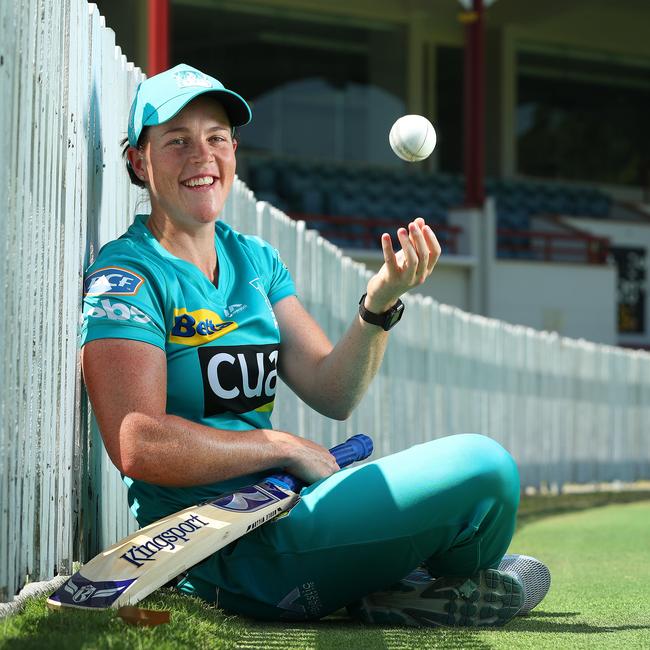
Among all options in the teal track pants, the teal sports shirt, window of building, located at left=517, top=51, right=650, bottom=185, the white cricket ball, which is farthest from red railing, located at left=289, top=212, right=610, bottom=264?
the teal track pants

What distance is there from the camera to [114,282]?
10.2 ft

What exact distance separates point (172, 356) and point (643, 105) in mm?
27033

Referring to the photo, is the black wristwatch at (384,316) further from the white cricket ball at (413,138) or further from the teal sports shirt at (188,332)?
the white cricket ball at (413,138)

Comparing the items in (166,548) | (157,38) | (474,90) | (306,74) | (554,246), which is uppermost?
(306,74)

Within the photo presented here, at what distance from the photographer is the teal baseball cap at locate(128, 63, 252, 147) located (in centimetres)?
326

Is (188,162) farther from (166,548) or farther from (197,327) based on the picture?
(166,548)

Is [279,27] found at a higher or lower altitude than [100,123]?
higher

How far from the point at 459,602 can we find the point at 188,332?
0.93 meters

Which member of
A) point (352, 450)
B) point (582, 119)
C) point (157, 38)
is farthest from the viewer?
point (582, 119)

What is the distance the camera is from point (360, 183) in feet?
71.5

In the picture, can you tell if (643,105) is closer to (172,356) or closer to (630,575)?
(630,575)

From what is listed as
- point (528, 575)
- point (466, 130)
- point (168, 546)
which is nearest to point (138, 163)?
point (168, 546)

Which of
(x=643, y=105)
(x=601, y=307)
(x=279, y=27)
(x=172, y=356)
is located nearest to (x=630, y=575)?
(x=172, y=356)

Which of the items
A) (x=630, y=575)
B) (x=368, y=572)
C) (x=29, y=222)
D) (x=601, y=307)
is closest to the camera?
(x=29, y=222)
